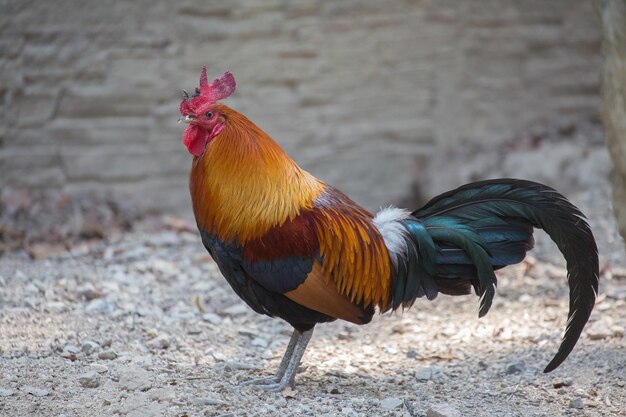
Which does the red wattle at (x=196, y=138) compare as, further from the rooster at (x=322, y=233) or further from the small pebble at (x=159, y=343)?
the small pebble at (x=159, y=343)

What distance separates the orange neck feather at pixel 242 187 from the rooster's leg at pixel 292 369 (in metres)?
0.60

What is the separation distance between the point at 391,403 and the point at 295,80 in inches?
147

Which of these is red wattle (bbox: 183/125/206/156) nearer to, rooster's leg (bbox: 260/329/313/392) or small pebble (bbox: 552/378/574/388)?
rooster's leg (bbox: 260/329/313/392)

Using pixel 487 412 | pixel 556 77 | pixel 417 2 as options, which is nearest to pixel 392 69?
pixel 417 2

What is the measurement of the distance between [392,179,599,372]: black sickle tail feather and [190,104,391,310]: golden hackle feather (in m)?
0.18

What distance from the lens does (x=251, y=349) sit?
14.5ft

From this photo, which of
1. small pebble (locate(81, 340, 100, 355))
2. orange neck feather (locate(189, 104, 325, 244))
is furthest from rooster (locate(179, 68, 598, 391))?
small pebble (locate(81, 340, 100, 355))

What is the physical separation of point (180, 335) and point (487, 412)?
5.68ft

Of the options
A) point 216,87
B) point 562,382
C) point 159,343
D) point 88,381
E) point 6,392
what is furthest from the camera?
point 159,343

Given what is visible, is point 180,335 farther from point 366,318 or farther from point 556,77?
point 556,77

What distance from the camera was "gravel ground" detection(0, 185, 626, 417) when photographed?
355 cm

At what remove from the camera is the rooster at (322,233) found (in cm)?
357

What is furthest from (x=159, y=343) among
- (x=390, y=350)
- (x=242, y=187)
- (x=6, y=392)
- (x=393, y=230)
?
Answer: (x=393, y=230)

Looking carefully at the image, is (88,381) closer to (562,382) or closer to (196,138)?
(196,138)
